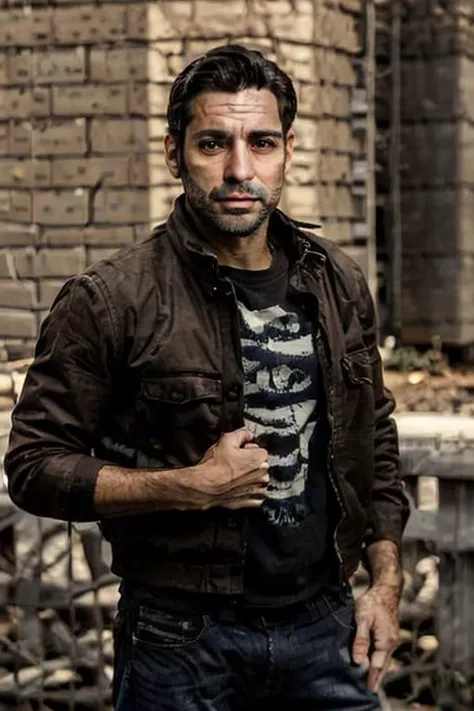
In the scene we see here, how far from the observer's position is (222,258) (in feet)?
7.38

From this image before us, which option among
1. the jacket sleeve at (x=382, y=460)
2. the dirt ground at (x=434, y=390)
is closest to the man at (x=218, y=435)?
the jacket sleeve at (x=382, y=460)

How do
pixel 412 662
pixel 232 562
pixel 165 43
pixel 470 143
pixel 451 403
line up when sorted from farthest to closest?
1. pixel 470 143
2. pixel 451 403
3. pixel 165 43
4. pixel 412 662
5. pixel 232 562

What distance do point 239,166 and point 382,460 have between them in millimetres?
686

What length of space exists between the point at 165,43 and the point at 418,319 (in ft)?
12.0

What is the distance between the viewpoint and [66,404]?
2129 millimetres

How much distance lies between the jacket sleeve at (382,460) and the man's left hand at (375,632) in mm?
136

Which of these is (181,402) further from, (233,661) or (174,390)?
(233,661)

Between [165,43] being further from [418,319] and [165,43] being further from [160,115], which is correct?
[418,319]

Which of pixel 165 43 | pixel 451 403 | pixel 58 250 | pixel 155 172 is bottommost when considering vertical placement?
pixel 451 403

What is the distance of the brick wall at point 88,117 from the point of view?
861cm

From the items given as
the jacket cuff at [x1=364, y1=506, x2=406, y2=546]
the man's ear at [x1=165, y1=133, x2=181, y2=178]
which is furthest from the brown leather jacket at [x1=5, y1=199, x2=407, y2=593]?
the jacket cuff at [x1=364, y1=506, x2=406, y2=546]

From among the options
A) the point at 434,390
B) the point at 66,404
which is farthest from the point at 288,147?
the point at 434,390

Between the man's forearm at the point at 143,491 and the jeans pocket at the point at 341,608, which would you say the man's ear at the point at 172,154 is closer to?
the man's forearm at the point at 143,491

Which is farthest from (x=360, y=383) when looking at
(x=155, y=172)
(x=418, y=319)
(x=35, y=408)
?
(x=418, y=319)
